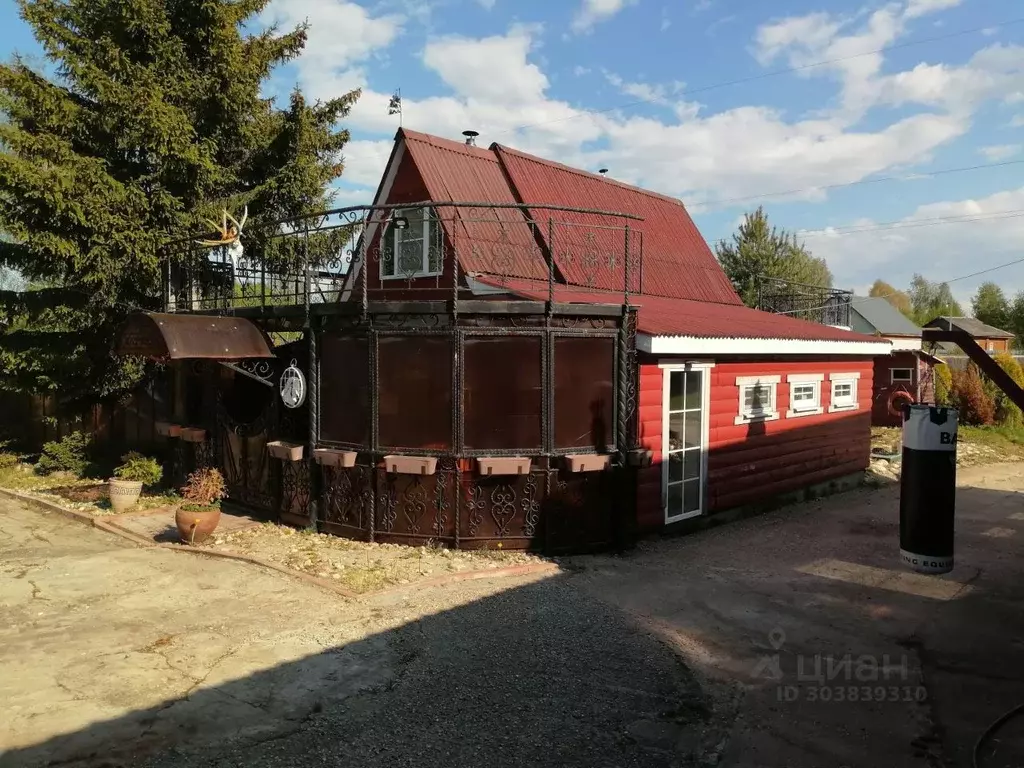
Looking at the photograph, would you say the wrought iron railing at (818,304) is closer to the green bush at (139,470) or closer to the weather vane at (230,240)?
the weather vane at (230,240)

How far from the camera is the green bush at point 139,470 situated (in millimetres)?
10883

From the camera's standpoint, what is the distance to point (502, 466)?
25.8ft

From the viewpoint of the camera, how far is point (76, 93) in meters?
12.3

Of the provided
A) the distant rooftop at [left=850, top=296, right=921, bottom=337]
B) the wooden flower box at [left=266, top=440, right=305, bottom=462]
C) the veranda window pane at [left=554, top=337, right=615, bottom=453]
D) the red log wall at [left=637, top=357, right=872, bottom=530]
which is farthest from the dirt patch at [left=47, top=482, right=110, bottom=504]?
the distant rooftop at [left=850, top=296, right=921, bottom=337]

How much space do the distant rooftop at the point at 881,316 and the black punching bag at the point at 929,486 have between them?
38.7 meters

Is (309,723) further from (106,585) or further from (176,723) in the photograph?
(106,585)

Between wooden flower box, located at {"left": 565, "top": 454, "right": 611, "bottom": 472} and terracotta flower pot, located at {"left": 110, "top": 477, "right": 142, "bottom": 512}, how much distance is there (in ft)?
22.2

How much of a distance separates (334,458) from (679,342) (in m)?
4.57

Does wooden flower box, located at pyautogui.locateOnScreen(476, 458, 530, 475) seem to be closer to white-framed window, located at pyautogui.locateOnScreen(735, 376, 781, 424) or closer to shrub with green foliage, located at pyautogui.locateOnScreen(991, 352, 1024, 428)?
white-framed window, located at pyautogui.locateOnScreen(735, 376, 781, 424)

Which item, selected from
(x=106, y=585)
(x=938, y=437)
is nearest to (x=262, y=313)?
(x=106, y=585)

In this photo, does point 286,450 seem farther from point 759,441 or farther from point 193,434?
point 759,441

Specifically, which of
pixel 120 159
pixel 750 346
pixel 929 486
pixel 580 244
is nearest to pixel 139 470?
pixel 120 159

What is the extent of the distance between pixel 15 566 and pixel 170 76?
843cm

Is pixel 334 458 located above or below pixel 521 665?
above
